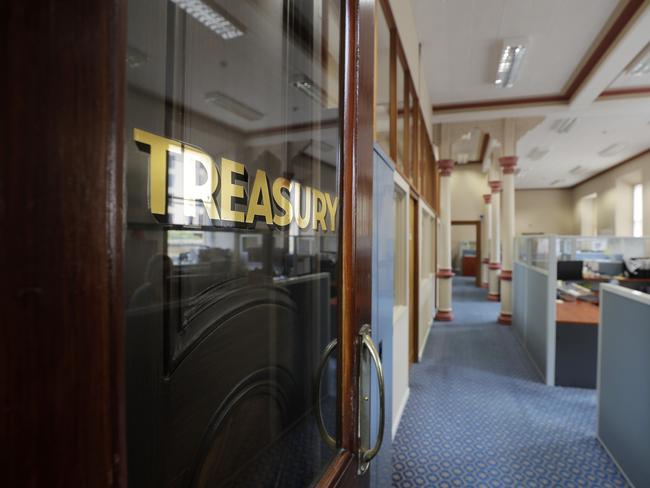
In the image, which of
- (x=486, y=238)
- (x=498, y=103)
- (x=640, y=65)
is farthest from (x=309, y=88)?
(x=486, y=238)

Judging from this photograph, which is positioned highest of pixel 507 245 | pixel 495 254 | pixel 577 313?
pixel 507 245

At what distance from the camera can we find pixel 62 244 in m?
0.29

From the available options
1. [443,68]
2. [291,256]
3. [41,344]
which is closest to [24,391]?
[41,344]

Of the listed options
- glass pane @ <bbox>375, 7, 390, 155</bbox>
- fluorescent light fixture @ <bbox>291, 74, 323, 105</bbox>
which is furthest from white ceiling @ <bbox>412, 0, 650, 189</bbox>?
fluorescent light fixture @ <bbox>291, 74, 323, 105</bbox>

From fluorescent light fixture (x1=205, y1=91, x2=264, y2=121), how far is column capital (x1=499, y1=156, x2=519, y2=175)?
19.8ft

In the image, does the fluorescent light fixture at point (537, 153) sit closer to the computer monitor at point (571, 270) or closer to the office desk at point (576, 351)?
the computer monitor at point (571, 270)

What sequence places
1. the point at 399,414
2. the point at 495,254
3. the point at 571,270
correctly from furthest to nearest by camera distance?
the point at 495,254
the point at 571,270
the point at 399,414

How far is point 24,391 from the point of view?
0.27m

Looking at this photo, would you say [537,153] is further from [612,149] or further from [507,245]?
[507,245]

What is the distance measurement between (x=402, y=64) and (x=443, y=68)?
1.96m

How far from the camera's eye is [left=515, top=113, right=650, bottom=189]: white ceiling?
689cm

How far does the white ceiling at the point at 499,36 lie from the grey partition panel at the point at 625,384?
2.59 metres

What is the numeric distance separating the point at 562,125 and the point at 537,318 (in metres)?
4.45

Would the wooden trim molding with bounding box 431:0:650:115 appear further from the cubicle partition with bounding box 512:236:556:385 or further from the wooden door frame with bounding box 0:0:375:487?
the wooden door frame with bounding box 0:0:375:487
